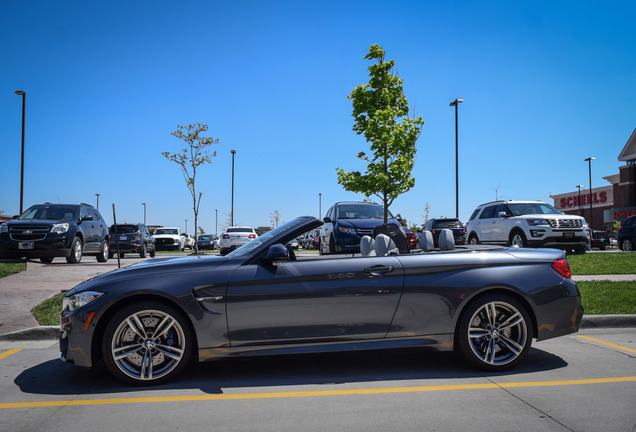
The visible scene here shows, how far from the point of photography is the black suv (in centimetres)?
1337

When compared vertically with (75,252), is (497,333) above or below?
below

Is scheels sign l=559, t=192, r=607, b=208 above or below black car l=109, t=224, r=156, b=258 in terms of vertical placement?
above

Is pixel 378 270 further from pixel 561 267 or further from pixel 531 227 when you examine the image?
pixel 531 227

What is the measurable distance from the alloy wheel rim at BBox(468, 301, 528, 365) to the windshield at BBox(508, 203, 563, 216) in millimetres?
11985

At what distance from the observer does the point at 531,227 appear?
1459 centimetres

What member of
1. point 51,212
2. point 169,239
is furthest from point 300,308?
point 169,239

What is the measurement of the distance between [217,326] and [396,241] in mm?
2096

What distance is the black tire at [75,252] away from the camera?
1423 centimetres

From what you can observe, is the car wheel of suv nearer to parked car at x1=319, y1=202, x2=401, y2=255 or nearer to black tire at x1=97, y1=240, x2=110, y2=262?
parked car at x1=319, y1=202, x2=401, y2=255

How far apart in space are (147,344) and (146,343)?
0.01 metres

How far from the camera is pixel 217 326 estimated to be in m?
4.13

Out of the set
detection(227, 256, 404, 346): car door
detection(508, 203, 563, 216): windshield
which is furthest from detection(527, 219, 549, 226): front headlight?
detection(227, 256, 404, 346): car door

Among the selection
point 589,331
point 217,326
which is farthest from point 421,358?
point 589,331

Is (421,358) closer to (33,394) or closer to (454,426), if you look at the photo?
(454,426)
